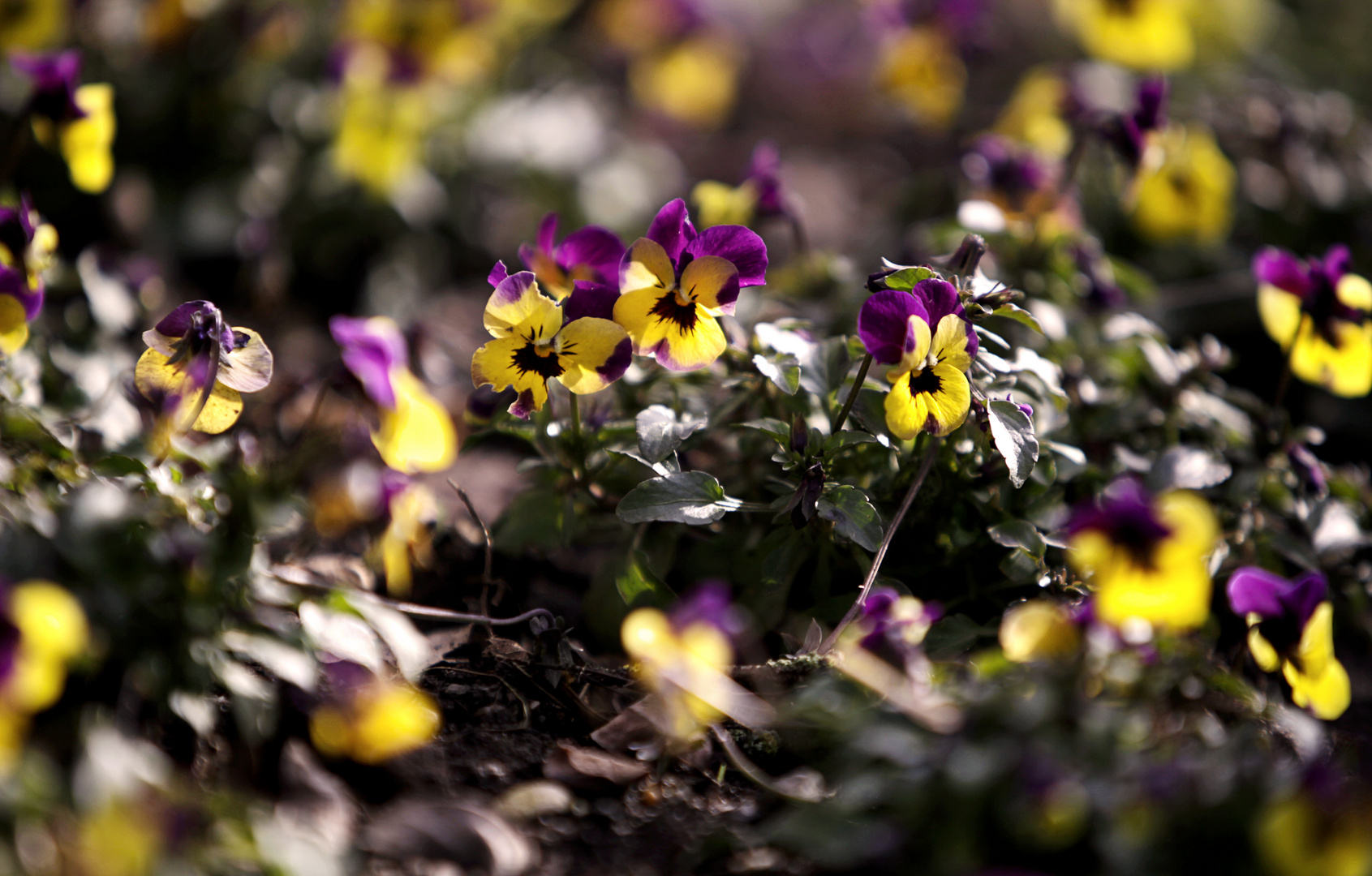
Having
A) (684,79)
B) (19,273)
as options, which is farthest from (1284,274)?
(684,79)

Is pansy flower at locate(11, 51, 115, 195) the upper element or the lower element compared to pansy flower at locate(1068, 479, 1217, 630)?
upper

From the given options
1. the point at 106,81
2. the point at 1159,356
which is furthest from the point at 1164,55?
the point at 106,81

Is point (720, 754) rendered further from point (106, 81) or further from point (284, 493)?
point (106, 81)

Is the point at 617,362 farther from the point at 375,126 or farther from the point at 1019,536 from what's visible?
the point at 375,126

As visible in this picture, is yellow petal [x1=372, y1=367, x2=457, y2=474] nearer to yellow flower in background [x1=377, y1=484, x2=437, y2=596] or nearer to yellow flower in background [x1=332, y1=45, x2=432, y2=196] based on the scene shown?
yellow flower in background [x1=377, y1=484, x2=437, y2=596]

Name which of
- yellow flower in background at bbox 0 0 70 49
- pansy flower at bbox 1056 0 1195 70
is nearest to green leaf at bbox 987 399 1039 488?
pansy flower at bbox 1056 0 1195 70
